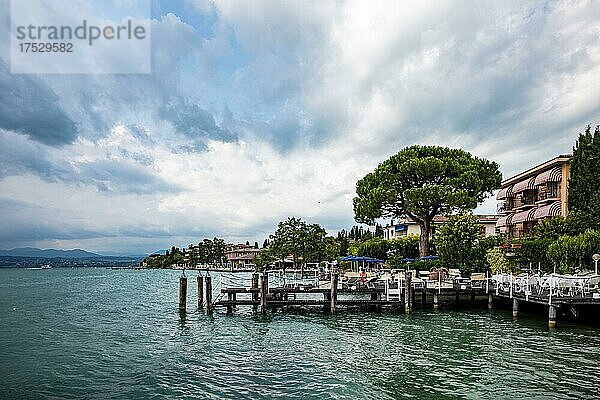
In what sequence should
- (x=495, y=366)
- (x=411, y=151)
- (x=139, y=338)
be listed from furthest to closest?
1. (x=411, y=151)
2. (x=139, y=338)
3. (x=495, y=366)

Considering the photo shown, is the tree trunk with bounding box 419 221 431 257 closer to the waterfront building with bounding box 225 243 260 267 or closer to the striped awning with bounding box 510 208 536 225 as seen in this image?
the striped awning with bounding box 510 208 536 225

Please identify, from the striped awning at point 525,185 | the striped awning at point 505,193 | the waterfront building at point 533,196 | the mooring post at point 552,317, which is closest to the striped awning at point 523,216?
the waterfront building at point 533,196

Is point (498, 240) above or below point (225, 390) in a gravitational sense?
above

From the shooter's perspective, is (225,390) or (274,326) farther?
(274,326)

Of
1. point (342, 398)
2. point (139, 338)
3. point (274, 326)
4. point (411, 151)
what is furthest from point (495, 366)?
point (411, 151)

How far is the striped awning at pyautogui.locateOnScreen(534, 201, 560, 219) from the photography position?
48.7 metres

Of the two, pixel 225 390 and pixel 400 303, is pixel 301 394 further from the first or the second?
pixel 400 303

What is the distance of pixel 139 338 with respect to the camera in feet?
81.4

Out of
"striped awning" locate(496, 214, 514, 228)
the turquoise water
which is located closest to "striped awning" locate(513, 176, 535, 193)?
"striped awning" locate(496, 214, 514, 228)

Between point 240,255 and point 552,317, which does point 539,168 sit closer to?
point 552,317

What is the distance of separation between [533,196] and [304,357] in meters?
44.8

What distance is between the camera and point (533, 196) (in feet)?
186

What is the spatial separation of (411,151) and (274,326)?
97.9ft

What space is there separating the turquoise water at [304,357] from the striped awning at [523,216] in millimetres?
25138
